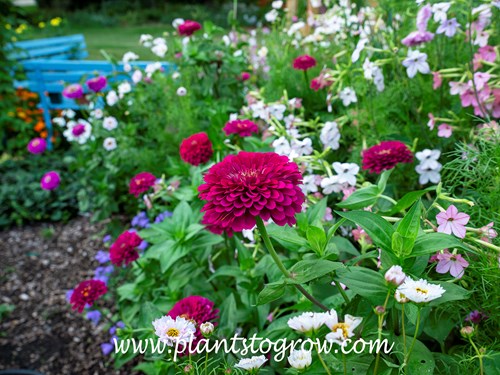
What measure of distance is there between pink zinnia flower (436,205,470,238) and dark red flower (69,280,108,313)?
1.04m

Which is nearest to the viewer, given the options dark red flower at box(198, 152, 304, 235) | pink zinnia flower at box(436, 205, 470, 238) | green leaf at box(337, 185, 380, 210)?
dark red flower at box(198, 152, 304, 235)

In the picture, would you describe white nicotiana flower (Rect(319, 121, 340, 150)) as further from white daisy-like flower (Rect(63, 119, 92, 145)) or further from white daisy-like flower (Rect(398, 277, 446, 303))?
white daisy-like flower (Rect(63, 119, 92, 145))

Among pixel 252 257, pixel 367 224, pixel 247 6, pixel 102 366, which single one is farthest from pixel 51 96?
pixel 247 6

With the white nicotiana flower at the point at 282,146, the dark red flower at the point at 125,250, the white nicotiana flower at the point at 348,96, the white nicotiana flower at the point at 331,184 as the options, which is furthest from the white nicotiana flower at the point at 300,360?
the white nicotiana flower at the point at 348,96

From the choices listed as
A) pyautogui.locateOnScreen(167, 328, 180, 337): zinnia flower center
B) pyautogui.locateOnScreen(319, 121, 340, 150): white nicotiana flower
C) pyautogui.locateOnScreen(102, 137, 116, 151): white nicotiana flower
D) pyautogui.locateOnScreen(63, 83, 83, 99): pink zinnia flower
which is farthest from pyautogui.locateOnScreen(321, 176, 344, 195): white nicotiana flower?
pyautogui.locateOnScreen(63, 83, 83, 99): pink zinnia flower

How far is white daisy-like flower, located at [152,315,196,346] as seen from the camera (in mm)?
873

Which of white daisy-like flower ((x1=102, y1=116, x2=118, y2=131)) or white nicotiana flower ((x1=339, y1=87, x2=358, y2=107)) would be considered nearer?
white nicotiana flower ((x1=339, y1=87, x2=358, y2=107))

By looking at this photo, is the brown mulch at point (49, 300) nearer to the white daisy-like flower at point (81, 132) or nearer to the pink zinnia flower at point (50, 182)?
the pink zinnia flower at point (50, 182)

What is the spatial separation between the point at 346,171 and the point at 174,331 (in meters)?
0.67

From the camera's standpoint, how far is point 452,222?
3.20 feet

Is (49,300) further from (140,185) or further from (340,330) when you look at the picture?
(340,330)

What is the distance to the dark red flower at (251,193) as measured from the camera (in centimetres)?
83

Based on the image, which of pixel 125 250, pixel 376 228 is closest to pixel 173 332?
pixel 376 228

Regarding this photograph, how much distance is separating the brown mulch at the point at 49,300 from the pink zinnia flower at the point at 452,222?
4.85ft
